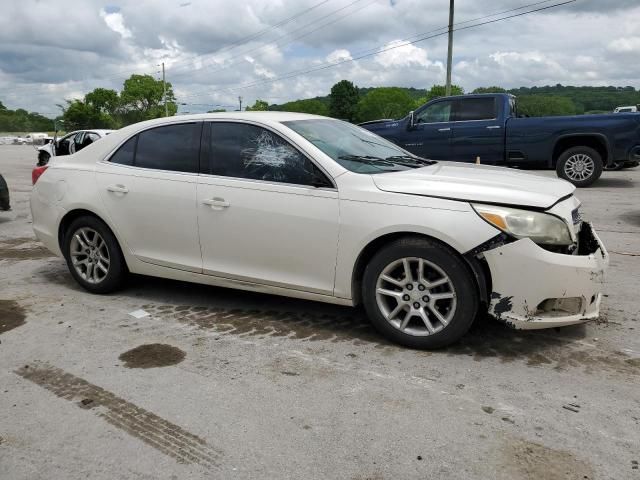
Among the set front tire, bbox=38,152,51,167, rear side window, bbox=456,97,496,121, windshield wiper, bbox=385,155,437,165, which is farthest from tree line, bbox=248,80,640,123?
windshield wiper, bbox=385,155,437,165

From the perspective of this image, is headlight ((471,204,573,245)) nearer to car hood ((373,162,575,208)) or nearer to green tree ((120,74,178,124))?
car hood ((373,162,575,208))

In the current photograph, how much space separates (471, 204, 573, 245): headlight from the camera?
11.6ft

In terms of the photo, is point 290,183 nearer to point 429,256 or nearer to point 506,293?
point 429,256

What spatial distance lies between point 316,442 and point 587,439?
129cm

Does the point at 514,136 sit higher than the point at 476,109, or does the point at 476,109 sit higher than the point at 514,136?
the point at 476,109

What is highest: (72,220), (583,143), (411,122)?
(411,122)

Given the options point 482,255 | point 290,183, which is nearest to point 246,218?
point 290,183

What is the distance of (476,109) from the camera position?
12594 millimetres

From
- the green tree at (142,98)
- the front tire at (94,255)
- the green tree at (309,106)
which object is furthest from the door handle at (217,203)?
the green tree at (309,106)

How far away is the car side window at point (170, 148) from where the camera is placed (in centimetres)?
464

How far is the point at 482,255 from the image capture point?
11.7ft

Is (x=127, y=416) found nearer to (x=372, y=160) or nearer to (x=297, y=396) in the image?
(x=297, y=396)

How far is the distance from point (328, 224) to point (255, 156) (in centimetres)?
87

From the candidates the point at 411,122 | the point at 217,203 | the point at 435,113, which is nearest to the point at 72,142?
the point at 411,122
